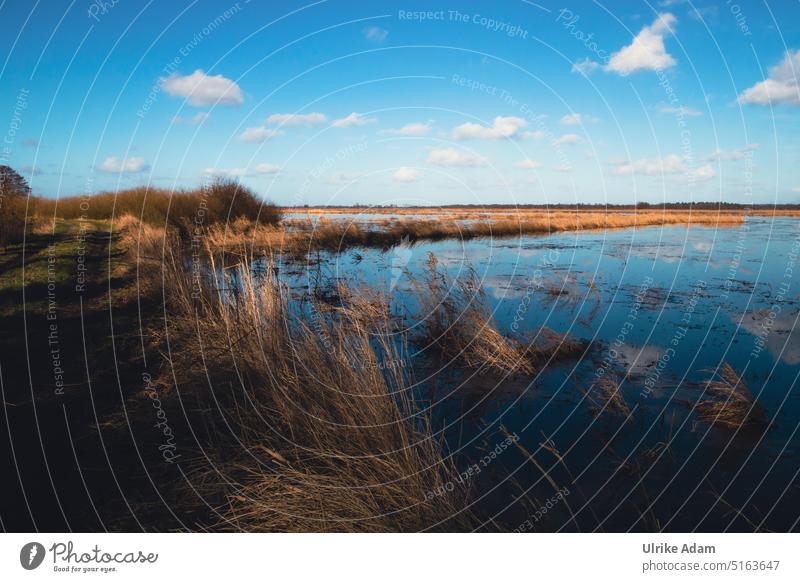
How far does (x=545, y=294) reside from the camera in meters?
12.1

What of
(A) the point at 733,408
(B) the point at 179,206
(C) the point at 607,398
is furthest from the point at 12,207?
(A) the point at 733,408

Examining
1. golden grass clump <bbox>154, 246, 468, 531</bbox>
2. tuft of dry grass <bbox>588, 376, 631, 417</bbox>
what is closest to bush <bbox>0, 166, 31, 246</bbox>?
golden grass clump <bbox>154, 246, 468, 531</bbox>

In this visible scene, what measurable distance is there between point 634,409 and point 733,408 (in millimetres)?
1178

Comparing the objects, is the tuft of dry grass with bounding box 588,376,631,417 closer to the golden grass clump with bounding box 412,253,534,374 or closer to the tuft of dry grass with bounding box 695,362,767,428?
the tuft of dry grass with bounding box 695,362,767,428

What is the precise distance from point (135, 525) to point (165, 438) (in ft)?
4.21

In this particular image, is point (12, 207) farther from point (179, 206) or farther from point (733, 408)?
point (733, 408)

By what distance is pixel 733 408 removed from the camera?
558 centimetres

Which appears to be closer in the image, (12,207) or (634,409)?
(634,409)

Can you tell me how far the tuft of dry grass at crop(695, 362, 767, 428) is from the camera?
5.50 metres

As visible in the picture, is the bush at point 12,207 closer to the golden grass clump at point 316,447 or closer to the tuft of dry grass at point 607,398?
the golden grass clump at point 316,447

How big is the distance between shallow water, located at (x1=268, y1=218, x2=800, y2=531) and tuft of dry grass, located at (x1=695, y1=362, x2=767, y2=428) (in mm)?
131

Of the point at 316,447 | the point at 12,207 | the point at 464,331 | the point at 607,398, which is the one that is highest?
the point at 12,207

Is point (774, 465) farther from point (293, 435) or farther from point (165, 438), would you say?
point (165, 438)
